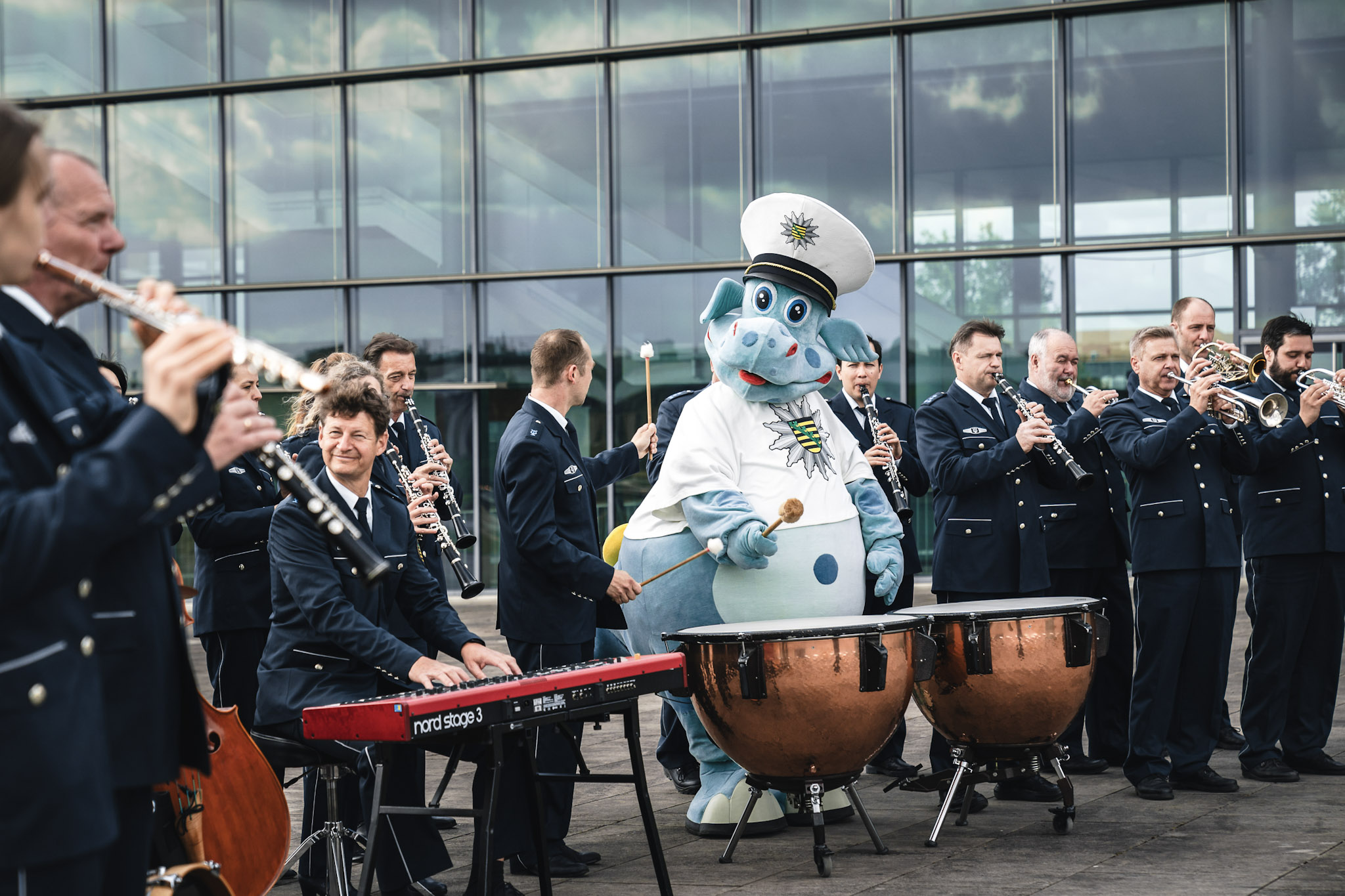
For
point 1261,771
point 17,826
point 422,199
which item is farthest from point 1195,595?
point 422,199

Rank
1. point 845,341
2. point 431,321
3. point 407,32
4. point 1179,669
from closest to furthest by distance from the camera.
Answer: point 845,341 < point 1179,669 < point 431,321 < point 407,32

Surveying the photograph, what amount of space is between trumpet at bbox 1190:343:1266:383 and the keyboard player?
13.0 feet

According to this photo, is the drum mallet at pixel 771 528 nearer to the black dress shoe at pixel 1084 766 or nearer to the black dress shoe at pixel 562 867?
the black dress shoe at pixel 562 867

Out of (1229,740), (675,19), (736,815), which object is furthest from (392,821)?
(675,19)

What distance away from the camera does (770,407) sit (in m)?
5.45

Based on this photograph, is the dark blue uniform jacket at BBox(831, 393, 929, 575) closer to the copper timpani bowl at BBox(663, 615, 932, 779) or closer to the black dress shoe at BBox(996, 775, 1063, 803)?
the black dress shoe at BBox(996, 775, 1063, 803)

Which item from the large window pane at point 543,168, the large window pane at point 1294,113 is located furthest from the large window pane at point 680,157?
A: the large window pane at point 1294,113

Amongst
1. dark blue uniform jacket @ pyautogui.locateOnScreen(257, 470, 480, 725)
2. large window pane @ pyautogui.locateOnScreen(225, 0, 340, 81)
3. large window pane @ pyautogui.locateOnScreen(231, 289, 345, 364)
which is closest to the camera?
dark blue uniform jacket @ pyautogui.locateOnScreen(257, 470, 480, 725)

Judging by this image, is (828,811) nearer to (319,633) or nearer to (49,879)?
(319,633)

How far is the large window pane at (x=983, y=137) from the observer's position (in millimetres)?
12602

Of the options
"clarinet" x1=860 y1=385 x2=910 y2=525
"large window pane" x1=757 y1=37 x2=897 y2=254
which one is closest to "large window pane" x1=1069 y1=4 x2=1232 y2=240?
"large window pane" x1=757 y1=37 x2=897 y2=254

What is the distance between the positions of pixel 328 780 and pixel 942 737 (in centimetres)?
269

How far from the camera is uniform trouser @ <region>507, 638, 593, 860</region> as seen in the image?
4.90 m

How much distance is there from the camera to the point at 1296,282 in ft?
39.7
